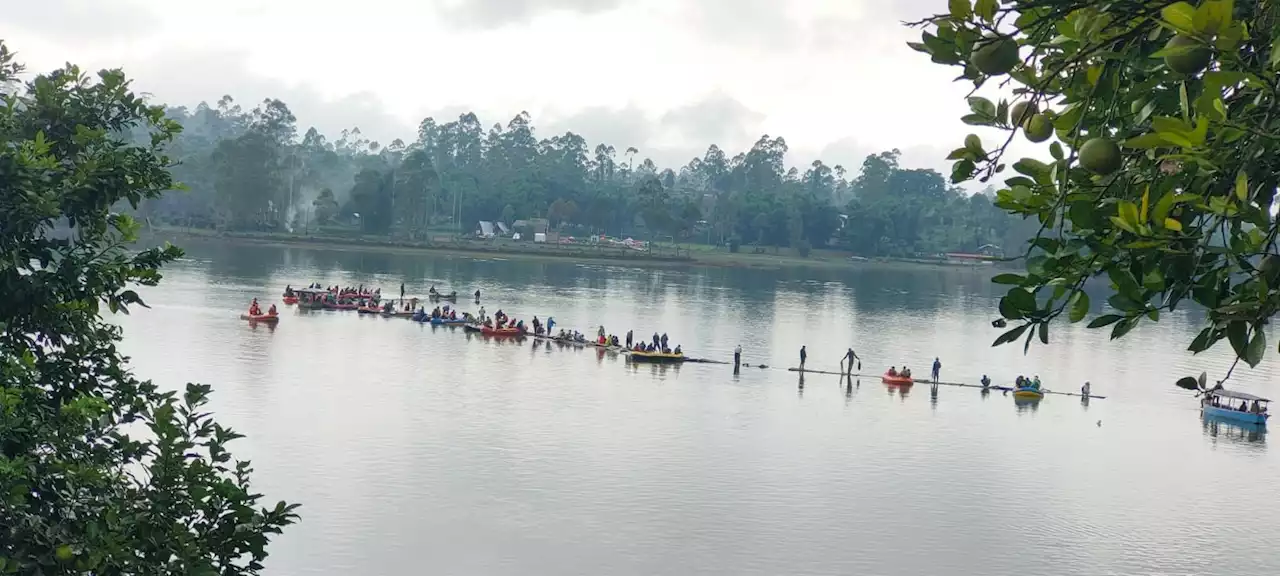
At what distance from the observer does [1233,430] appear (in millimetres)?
39875

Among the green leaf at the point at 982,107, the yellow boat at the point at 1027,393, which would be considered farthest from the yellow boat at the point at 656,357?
the green leaf at the point at 982,107

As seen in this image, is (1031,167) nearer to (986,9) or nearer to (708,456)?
(986,9)

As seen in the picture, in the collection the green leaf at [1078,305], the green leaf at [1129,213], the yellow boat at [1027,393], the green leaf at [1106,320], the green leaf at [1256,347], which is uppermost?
the green leaf at [1129,213]

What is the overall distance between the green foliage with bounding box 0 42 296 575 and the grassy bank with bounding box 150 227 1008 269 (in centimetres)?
10384

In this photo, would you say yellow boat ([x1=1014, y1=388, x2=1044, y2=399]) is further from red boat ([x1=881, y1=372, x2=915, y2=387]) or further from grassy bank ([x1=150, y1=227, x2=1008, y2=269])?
grassy bank ([x1=150, y1=227, x2=1008, y2=269])

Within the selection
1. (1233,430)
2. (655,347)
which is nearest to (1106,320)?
(1233,430)

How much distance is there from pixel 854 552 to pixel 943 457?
10320 millimetres

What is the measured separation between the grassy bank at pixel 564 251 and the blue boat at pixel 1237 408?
78857 millimetres

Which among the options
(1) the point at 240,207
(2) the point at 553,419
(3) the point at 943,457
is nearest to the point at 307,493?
(2) the point at 553,419

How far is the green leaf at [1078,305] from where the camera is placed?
443 cm

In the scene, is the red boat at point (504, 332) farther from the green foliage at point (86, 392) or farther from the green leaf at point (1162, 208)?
the green leaf at point (1162, 208)

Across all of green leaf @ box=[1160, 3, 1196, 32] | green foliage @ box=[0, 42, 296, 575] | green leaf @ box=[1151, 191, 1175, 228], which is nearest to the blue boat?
green foliage @ box=[0, 42, 296, 575]

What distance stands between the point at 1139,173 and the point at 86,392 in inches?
316

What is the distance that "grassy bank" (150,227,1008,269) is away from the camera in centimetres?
11569
